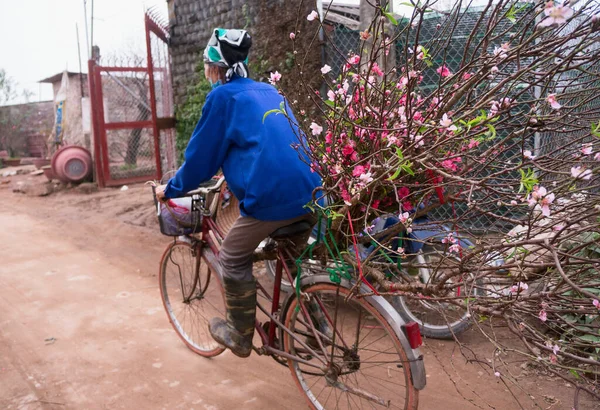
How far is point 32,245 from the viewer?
693cm

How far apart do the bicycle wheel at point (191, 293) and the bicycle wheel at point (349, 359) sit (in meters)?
0.85

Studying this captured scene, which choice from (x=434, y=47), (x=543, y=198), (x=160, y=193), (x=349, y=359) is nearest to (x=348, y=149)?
(x=543, y=198)

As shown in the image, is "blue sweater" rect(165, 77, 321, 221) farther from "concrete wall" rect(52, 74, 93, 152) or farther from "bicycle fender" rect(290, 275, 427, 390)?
"concrete wall" rect(52, 74, 93, 152)

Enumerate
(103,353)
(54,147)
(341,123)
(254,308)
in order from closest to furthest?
1. (341,123)
2. (254,308)
3. (103,353)
4. (54,147)

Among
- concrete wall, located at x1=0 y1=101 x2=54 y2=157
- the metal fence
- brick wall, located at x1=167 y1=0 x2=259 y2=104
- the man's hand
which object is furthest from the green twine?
concrete wall, located at x1=0 y1=101 x2=54 y2=157

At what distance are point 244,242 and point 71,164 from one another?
32.4 ft

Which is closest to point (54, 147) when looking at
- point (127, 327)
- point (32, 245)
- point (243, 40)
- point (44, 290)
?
point (32, 245)

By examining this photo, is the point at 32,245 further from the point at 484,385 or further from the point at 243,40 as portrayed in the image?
the point at 484,385

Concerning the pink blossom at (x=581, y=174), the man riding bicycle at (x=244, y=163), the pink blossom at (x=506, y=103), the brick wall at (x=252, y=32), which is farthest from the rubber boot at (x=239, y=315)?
the brick wall at (x=252, y=32)

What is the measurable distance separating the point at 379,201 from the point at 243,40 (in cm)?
130

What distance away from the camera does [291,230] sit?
278 cm

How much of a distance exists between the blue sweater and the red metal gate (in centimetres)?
612

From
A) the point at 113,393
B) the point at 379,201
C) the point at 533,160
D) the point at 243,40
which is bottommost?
the point at 113,393

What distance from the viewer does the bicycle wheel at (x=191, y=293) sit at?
12.2 feet
